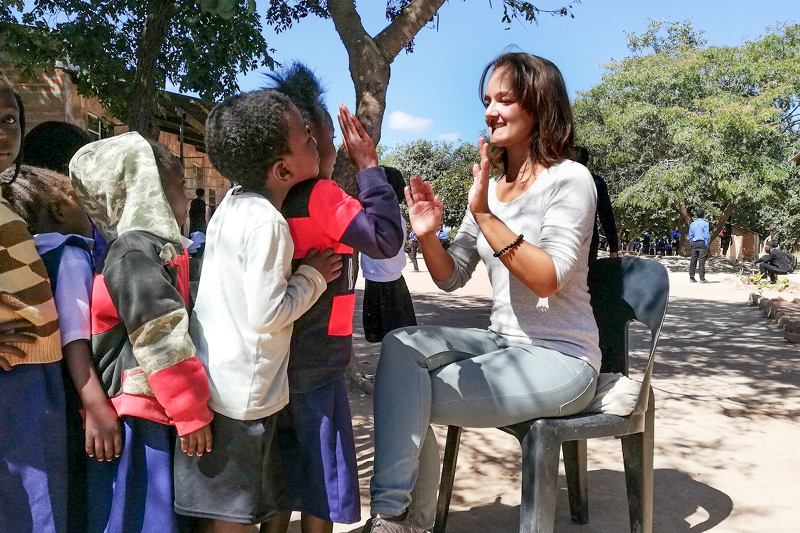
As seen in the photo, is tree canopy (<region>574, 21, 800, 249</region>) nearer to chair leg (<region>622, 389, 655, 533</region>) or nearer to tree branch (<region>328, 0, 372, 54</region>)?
tree branch (<region>328, 0, 372, 54</region>)

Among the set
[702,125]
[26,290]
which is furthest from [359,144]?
[702,125]

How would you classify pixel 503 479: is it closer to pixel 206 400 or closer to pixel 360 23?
pixel 206 400

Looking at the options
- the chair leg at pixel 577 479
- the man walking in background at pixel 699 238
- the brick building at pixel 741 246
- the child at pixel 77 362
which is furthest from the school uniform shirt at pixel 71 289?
the brick building at pixel 741 246

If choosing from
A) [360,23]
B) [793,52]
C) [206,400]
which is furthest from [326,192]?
[793,52]

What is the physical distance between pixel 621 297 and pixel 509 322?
0.46 m

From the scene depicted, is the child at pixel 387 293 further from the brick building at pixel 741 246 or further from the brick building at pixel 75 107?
the brick building at pixel 741 246

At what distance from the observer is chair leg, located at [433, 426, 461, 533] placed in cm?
258

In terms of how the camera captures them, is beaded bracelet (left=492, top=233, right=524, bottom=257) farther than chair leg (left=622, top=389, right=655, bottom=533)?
No

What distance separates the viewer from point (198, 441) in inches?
70.8

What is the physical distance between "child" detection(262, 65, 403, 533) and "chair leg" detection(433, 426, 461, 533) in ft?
2.06

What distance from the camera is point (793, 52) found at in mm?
22359

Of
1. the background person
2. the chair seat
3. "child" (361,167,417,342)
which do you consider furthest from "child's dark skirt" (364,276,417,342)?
the background person

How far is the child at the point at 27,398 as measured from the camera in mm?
1753

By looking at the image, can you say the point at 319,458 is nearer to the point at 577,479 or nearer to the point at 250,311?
the point at 250,311
